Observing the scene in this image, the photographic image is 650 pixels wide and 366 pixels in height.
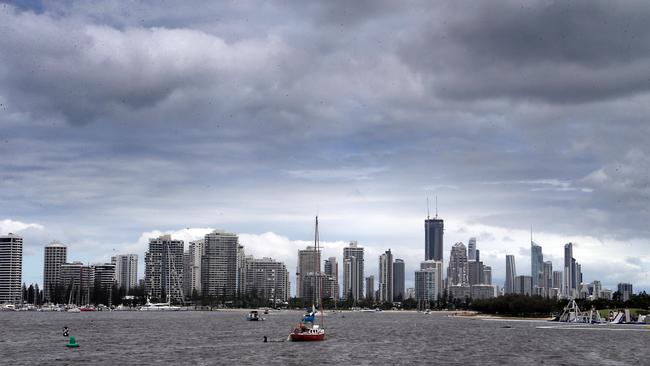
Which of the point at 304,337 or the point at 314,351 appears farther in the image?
the point at 304,337

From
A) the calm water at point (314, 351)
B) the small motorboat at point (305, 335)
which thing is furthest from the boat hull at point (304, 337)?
the calm water at point (314, 351)

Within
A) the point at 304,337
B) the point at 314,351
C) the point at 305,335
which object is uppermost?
the point at 305,335

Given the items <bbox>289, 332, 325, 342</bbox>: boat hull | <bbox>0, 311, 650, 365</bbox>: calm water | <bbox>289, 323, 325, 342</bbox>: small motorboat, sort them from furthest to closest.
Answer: <bbox>289, 323, 325, 342</bbox>: small motorboat < <bbox>289, 332, 325, 342</bbox>: boat hull < <bbox>0, 311, 650, 365</bbox>: calm water

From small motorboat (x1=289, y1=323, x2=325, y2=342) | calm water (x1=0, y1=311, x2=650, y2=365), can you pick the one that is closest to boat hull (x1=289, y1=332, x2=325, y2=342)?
small motorboat (x1=289, y1=323, x2=325, y2=342)

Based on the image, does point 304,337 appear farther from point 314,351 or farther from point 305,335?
point 314,351

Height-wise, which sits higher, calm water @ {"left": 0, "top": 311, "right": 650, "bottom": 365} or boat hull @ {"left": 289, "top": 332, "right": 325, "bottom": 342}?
boat hull @ {"left": 289, "top": 332, "right": 325, "bottom": 342}

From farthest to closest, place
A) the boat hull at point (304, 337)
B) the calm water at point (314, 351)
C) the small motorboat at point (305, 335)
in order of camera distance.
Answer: the small motorboat at point (305, 335), the boat hull at point (304, 337), the calm water at point (314, 351)

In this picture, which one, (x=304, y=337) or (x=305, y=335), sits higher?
(x=305, y=335)

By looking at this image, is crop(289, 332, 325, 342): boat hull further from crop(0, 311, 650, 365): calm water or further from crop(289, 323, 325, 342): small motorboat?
crop(0, 311, 650, 365): calm water

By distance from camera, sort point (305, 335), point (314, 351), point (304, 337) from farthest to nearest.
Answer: point (305, 335) → point (304, 337) → point (314, 351)

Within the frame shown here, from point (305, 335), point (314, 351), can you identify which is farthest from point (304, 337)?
point (314, 351)

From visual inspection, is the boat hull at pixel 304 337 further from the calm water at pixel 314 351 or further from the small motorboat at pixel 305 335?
the calm water at pixel 314 351

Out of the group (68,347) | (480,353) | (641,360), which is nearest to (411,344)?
(480,353)

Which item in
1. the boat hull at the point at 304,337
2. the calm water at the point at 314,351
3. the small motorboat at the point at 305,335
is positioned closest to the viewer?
the calm water at the point at 314,351
